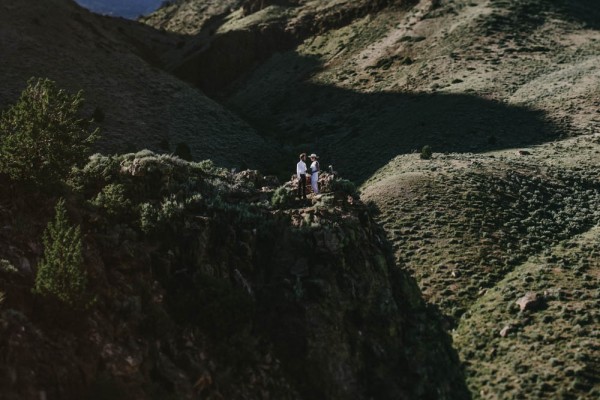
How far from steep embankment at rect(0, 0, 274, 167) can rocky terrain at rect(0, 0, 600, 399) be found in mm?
294

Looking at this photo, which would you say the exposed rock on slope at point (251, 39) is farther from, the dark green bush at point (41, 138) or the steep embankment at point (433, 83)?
the dark green bush at point (41, 138)

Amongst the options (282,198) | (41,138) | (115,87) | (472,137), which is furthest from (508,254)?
(115,87)

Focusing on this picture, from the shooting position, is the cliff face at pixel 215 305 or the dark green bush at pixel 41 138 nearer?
the cliff face at pixel 215 305

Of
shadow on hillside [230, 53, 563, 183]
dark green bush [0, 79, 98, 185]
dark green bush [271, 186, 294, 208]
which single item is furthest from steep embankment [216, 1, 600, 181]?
dark green bush [0, 79, 98, 185]

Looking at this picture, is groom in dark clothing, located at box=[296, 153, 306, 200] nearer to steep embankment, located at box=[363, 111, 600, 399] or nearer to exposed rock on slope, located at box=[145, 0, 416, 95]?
steep embankment, located at box=[363, 111, 600, 399]

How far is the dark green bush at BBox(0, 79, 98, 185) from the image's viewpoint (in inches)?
712

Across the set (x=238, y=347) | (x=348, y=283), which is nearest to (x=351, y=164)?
(x=348, y=283)

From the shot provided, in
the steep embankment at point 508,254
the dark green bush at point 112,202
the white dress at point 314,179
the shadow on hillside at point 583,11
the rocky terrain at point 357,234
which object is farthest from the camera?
the shadow on hillside at point 583,11

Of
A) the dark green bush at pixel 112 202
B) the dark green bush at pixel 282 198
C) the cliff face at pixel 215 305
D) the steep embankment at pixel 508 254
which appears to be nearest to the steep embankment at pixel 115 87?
the steep embankment at pixel 508 254

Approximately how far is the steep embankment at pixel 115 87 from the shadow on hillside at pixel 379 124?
771cm

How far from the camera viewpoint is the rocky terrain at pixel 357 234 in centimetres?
1727

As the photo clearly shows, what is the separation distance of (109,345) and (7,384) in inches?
124

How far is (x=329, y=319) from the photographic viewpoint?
2045 cm

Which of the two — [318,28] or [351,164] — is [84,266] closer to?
[351,164]
